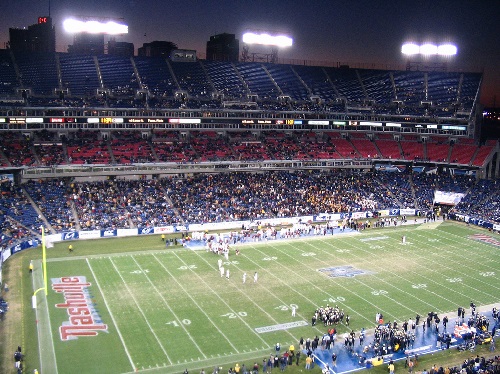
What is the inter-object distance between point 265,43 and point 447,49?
25.7 meters

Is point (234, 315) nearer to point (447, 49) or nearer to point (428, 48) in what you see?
point (428, 48)

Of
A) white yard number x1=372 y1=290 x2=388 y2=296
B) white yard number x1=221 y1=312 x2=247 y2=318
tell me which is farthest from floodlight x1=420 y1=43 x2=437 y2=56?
white yard number x1=221 y1=312 x2=247 y2=318

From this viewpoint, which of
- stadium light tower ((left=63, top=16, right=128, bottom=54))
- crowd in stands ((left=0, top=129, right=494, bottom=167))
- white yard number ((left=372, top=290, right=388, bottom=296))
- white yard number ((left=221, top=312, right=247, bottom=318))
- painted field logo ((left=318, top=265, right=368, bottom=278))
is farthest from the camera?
stadium light tower ((left=63, top=16, right=128, bottom=54))

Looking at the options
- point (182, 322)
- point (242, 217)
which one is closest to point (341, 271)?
point (182, 322)

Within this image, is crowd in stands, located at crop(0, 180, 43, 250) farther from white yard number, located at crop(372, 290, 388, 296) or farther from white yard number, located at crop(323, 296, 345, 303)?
white yard number, located at crop(372, 290, 388, 296)

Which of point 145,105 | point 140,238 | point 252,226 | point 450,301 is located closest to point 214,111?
point 145,105

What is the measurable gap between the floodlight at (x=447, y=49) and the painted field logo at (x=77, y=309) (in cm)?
6009

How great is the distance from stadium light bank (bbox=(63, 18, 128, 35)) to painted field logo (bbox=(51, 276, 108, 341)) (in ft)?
129

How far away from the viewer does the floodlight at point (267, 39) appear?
71.7 m

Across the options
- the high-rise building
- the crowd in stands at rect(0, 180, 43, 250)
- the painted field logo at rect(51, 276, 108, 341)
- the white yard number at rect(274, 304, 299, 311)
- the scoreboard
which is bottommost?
the white yard number at rect(274, 304, 299, 311)

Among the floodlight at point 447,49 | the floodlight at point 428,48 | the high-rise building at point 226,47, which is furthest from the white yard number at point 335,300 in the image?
the high-rise building at point 226,47

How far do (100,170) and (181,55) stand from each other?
81.9 ft

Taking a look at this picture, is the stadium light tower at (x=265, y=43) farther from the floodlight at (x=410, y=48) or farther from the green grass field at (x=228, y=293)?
the green grass field at (x=228, y=293)

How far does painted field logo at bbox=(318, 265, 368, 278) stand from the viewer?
35281 mm
